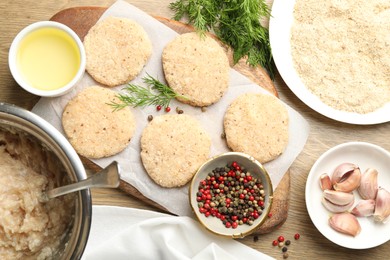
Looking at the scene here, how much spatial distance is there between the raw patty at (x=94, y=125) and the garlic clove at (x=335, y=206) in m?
0.89

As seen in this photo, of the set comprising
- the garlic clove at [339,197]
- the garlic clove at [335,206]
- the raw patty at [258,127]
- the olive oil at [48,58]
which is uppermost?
the olive oil at [48,58]

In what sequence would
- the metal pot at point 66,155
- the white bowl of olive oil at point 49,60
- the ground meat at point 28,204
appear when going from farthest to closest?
the white bowl of olive oil at point 49,60 < the ground meat at point 28,204 < the metal pot at point 66,155

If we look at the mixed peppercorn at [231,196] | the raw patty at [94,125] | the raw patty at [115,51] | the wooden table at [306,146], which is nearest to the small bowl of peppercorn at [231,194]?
the mixed peppercorn at [231,196]

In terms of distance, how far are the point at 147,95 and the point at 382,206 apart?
1.08 metres

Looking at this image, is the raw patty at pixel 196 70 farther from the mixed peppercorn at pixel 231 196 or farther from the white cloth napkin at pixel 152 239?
the white cloth napkin at pixel 152 239

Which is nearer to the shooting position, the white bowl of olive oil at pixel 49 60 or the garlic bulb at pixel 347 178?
the white bowl of olive oil at pixel 49 60

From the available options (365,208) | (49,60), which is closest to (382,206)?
(365,208)

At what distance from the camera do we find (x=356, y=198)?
8.48ft

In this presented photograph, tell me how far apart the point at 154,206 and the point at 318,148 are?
2.44ft

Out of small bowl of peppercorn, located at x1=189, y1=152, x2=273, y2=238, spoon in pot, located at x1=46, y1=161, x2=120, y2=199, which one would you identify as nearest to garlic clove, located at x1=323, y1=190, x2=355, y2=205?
small bowl of peppercorn, located at x1=189, y1=152, x2=273, y2=238

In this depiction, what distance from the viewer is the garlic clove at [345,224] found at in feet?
8.29

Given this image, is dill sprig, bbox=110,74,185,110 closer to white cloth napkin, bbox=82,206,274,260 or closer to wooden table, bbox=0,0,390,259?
wooden table, bbox=0,0,390,259

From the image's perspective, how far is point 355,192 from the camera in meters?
2.58

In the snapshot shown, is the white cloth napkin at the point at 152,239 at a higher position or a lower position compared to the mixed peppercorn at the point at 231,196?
lower
